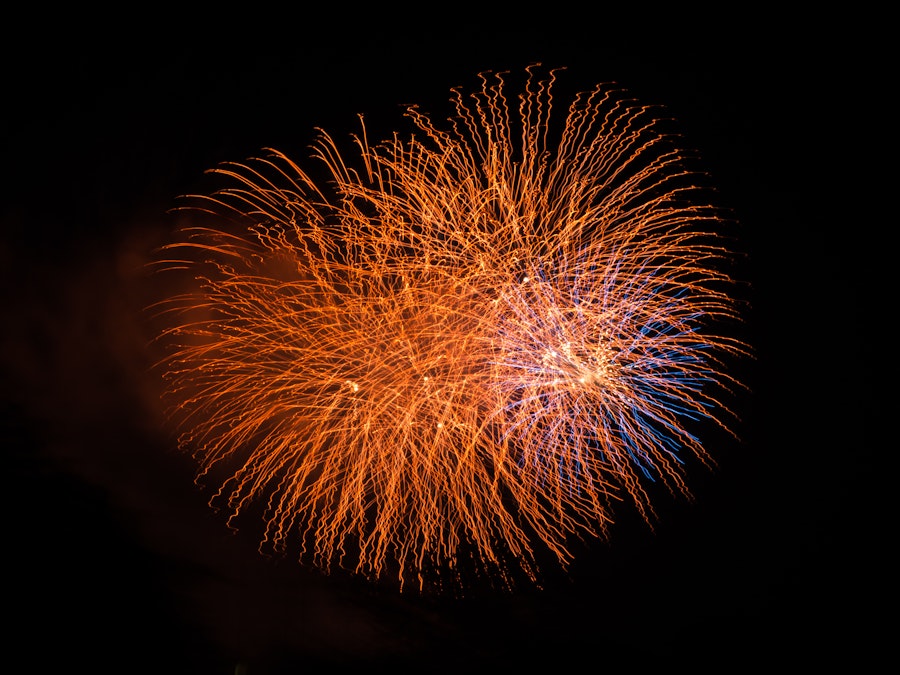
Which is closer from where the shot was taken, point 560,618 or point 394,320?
point 394,320

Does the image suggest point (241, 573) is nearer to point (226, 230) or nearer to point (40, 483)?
point (40, 483)

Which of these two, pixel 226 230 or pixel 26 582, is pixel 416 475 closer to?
pixel 226 230

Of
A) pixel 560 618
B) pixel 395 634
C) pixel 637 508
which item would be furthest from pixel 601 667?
pixel 395 634

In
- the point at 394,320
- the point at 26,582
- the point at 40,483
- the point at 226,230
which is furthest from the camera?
the point at 40,483

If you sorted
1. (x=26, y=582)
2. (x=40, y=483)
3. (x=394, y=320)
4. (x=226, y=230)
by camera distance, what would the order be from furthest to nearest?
(x=40, y=483) < (x=26, y=582) < (x=226, y=230) < (x=394, y=320)

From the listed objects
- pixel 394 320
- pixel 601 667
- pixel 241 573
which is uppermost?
pixel 394 320

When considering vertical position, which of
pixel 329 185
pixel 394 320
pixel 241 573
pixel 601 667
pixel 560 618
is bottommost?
pixel 601 667

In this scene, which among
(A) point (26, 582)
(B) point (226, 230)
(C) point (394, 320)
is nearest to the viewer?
(C) point (394, 320)

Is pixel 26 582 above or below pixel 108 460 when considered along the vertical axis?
below

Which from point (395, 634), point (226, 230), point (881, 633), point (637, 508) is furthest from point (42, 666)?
point (881, 633)
